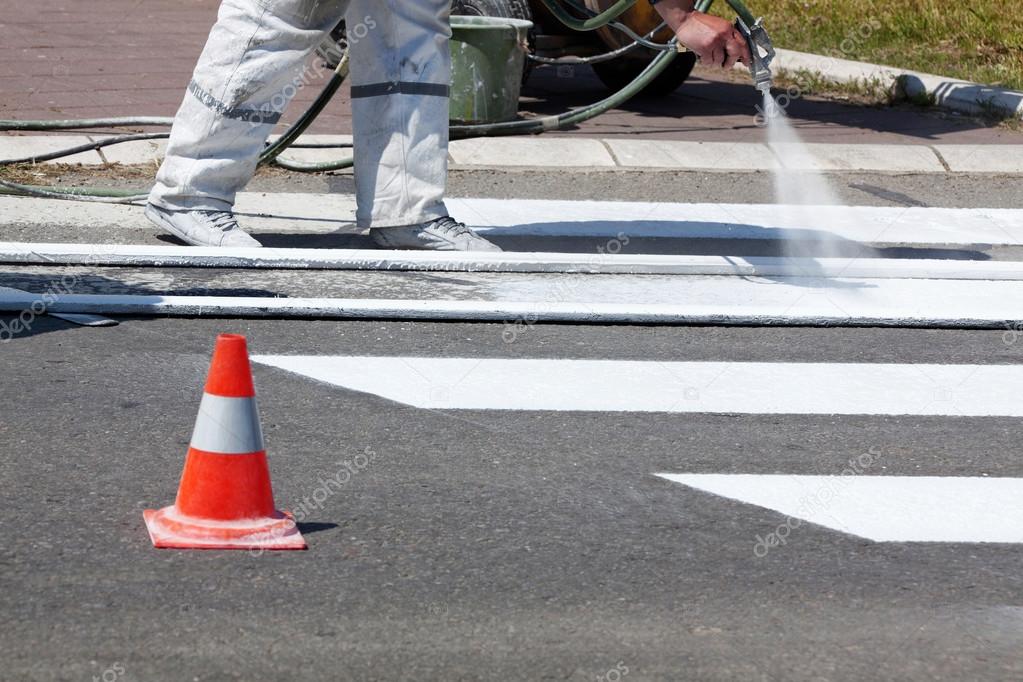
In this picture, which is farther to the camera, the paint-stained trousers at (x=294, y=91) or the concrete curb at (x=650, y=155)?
the concrete curb at (x=650, y=155)

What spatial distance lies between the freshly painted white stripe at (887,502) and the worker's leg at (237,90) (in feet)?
7.92

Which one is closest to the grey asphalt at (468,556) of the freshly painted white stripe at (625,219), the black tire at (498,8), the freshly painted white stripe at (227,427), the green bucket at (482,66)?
the freshly painted white stripe at (227,427)

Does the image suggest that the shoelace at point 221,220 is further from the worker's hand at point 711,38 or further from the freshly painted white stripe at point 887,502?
the freshly painted white stripe at point 887,502

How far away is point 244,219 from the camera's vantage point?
6094 millimetres

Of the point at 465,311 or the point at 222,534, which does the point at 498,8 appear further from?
the point at 222,534

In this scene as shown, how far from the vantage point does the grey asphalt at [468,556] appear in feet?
8.66

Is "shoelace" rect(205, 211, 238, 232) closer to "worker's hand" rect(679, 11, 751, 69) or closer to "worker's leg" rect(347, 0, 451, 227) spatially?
"worker's leg" rect(347, 0, 451, 227)

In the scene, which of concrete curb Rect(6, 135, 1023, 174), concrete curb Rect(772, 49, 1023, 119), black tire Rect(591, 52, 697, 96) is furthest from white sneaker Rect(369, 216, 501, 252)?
concrete curb Rect(772, 49, 1023, 119)

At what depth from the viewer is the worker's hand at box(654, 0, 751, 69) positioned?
479 cm

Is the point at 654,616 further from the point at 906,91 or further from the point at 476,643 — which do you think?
the point at 906,91

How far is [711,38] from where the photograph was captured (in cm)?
479

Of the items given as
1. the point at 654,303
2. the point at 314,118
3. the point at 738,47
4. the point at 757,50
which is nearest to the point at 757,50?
the point at 757,50

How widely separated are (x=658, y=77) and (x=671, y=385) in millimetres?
5365

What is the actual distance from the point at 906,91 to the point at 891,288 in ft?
14.4
